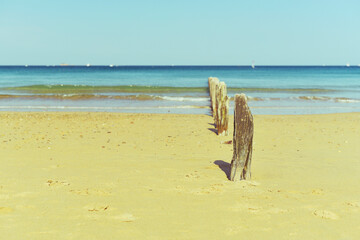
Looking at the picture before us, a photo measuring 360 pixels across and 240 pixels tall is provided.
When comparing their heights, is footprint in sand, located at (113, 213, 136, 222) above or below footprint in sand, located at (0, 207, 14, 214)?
below

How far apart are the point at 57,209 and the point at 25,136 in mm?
5588

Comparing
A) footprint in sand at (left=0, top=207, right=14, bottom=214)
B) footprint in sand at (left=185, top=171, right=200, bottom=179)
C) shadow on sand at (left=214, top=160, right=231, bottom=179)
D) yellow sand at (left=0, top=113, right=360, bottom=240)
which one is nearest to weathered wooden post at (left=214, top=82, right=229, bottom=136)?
yellow sand at (left=0, top=113, right=360, bottom=240)

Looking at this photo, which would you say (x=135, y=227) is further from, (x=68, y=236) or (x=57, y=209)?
(x=57, y=209)

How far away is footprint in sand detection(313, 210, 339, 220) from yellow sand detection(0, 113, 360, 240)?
0.5 inches

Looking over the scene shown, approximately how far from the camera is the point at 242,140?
5809 millimetres

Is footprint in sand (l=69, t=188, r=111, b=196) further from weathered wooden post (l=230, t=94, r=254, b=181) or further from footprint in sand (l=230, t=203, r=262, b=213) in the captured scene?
weathered wooden post (l=230, t=94, r=254, b=181)

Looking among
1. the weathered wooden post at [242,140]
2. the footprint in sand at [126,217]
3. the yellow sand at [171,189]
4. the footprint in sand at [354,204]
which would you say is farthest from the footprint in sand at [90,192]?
the footprint in sand at [354,204]

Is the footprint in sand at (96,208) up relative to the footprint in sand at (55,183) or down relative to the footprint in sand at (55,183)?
down

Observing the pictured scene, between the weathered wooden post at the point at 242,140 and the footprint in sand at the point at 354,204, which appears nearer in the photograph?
the footprint in sand at the point at 354,204

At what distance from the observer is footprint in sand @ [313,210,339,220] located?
4.43 metres

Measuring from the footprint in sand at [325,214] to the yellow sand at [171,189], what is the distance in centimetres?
1

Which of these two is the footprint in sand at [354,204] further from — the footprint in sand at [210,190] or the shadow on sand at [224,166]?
the shadow on sand at [224,166]

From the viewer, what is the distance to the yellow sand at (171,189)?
4109 millimetres

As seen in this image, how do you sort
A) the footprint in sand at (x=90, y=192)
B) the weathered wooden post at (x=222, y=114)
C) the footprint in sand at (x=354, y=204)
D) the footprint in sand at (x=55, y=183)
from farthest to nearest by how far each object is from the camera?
the weathered wooden post at (x=222, y=114), the footprint in sand at (x=55, y=183), the footprint in sand at (x=90, y=192), the footprint in sand at (x=354, y=204)
